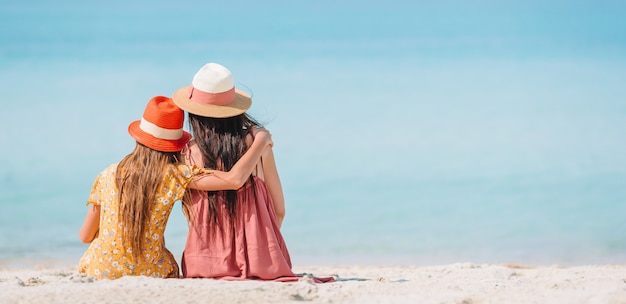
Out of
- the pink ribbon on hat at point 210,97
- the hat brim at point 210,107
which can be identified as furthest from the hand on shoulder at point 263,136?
the pink ribbon on hat at point 210,97

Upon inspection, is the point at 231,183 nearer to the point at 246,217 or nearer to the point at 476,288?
the point at 246,217

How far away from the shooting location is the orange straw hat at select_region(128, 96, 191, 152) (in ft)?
14.5

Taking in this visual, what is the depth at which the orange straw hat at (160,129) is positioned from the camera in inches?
174

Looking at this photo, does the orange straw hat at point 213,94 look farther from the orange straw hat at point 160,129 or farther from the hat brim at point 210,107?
the orange straw hat at point 160,129

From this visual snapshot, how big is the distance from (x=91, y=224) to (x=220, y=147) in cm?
83

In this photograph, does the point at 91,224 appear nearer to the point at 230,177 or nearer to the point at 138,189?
the point at 138,189

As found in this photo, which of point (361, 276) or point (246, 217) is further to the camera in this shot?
point (361, 276)

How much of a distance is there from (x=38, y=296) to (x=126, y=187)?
75cm

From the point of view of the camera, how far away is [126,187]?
436 centimetres

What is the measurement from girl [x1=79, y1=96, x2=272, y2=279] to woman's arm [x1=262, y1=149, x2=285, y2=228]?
249 millimetres

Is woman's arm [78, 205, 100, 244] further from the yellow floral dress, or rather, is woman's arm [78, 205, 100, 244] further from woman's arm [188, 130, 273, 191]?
woman's arm [188, 130, 273, 191]

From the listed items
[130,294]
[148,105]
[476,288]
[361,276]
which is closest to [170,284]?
[130,294]

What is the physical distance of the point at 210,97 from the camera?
470 cm

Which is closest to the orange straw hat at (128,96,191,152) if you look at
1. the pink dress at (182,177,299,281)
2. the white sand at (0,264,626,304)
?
the pink dress at (182,177,299,281)
